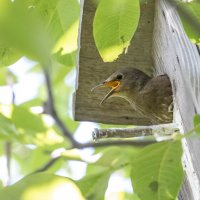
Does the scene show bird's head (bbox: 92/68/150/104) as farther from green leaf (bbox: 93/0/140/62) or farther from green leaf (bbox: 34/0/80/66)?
green leaf (bbox: 93/0/140/62)

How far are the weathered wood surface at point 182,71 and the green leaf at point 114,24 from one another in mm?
571

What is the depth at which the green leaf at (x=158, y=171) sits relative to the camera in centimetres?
134

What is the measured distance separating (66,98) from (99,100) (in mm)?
2020

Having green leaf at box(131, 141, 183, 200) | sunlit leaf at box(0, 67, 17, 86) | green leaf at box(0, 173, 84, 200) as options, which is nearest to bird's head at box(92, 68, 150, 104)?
sunlit leaf at box(0, 67, 17, 86)

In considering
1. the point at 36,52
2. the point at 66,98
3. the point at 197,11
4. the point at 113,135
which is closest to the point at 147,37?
the point at 113,135

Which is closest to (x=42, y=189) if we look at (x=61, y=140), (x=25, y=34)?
(x=25, y=34)

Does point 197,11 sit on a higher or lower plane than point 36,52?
lower

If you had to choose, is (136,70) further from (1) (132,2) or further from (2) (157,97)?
(1) (132,2)

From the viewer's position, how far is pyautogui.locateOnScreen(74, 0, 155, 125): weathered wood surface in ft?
11.1

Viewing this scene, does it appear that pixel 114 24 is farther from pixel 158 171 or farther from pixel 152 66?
pixel 152 66

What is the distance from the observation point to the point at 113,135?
235 centimetres

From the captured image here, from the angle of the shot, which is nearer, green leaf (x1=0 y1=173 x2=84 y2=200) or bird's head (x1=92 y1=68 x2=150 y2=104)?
green leaf (x1=0 y1=173 x2=84 y2=200)

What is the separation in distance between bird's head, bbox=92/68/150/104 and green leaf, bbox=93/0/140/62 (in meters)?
1.56

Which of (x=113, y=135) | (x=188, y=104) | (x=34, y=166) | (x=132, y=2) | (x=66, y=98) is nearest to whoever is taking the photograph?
(x=132, y=2)
